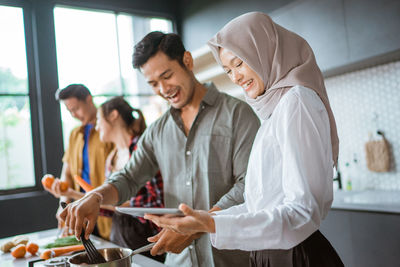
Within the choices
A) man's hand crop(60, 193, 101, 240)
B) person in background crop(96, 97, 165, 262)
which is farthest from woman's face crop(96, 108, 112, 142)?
man's hand crop(60, 193, 101, 240)

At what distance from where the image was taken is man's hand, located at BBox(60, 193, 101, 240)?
1292 mm

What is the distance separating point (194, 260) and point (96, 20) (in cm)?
380

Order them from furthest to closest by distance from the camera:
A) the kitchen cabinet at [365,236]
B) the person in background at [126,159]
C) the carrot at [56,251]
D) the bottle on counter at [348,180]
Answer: the bottle on counter at [348,180]
the kitchen cabinet at [365,236]
the person in background at [126,159]
the carrot at [56,251]

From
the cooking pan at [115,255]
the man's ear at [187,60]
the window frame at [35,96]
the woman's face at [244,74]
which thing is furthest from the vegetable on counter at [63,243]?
the window frame at [35,96]

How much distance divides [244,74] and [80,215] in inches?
29.7

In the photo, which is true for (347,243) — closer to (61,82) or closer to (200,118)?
(200,118)

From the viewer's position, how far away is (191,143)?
66.8 inches

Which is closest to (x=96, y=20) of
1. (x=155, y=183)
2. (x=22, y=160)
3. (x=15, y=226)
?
Result: (x=22, y=160)

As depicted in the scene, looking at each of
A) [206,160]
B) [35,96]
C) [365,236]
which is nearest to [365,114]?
[365,236]

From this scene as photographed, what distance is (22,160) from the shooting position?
Answer: 4.05 m

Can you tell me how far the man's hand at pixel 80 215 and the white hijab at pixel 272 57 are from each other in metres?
0.72

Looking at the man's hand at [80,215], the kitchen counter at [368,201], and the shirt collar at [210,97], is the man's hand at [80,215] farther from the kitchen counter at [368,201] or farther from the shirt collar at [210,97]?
the kitchen counter at [368,201]

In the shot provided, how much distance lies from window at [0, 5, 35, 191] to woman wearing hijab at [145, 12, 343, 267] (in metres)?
3.48

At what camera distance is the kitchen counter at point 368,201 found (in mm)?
2250
